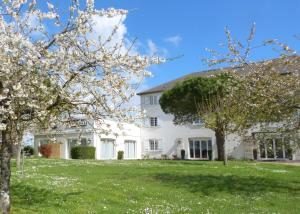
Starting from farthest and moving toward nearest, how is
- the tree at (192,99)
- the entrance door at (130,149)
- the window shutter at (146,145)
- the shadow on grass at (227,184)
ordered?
1. the window shutter at (146,145)
2. the entrance door at (130,149)
3. the tree at (192,99)
4. the shadow on grass at (227,184)

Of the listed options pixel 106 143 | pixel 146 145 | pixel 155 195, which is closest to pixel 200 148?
pixel 146 145

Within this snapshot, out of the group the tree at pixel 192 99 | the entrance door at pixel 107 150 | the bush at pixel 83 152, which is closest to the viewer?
the tree at pixel 192 99

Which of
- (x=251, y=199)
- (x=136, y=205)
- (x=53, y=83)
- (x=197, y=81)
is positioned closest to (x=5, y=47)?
(x=53, y=83)

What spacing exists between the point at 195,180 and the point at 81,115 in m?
9.66

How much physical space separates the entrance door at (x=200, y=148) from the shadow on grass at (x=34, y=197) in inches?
1514

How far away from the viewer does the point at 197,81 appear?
139 ft

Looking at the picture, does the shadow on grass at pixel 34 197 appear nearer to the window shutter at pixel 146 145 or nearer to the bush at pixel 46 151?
the bush at pixel 46 151

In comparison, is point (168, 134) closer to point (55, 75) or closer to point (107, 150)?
point (107, 150)

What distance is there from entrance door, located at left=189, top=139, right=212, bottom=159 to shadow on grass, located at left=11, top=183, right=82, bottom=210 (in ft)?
126

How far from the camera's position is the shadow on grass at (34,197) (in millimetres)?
11516

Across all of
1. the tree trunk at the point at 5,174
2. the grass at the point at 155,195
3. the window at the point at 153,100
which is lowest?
the grass at the point at 155,195

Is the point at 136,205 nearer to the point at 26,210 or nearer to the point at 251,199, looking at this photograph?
the point at 26,210

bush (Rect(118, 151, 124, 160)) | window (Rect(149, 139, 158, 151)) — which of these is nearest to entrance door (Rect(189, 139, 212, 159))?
window (Rect(149, 139, 158, 151))

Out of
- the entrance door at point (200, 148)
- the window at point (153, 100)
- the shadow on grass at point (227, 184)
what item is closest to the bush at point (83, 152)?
the window at point (153, 100)
